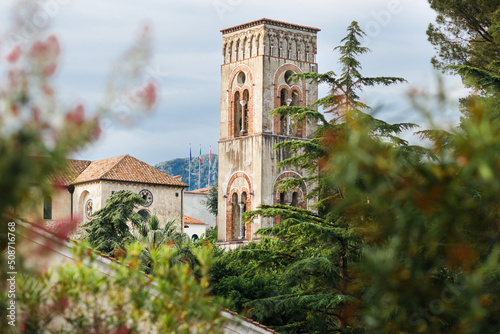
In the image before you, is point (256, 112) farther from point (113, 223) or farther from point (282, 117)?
point (113, 223)

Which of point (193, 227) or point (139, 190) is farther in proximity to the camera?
point (193, 227)

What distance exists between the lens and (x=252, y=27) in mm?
37750

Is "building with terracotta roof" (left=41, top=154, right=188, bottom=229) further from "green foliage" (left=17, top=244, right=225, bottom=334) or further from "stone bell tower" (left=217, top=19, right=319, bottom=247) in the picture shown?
"green foliage" (left=17, top=244, right=225, bottom=334)

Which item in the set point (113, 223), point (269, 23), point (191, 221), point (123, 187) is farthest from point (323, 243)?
point (191, 221)

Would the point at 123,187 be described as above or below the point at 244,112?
below

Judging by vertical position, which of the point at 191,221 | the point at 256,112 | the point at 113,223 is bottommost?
the point at 191,221

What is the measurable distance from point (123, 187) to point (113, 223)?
13977 mm

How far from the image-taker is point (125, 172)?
1683 inches

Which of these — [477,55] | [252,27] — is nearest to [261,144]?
[252,27]

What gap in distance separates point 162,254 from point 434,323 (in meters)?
1.97

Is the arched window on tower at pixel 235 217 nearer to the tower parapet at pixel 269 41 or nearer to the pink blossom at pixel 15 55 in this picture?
the tower parapet at pixel 269 41

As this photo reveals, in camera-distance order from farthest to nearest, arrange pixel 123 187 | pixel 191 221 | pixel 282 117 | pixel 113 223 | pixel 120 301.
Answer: pixel 191 221
pixel 123 187
pixel 282 117
pixel 113 223
pixel 120 301

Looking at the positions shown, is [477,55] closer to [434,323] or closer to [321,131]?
[321,131]

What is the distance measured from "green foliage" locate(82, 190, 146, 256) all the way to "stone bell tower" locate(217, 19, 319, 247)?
8.24 meters
